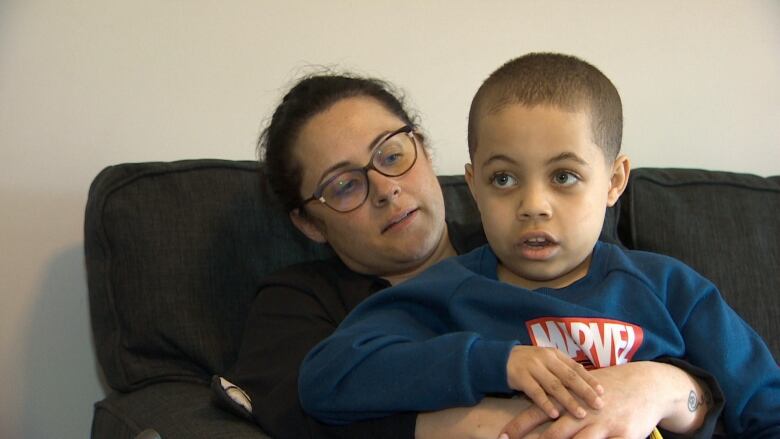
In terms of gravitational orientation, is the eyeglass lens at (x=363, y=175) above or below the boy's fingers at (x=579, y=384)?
above

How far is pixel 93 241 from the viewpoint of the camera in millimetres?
1635

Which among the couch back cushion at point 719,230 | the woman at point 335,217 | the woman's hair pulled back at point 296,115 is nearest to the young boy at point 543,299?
the woman at point 335,217

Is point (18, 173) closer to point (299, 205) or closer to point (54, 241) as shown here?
point (54, 241)

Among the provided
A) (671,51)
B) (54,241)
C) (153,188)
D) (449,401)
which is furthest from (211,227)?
(671,51)

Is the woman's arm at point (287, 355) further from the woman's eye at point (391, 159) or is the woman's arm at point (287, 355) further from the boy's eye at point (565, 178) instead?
the boy's eye at point (565, 178)

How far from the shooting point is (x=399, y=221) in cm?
157

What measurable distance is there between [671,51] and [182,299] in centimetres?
171

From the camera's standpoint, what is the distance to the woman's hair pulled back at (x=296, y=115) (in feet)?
5.47

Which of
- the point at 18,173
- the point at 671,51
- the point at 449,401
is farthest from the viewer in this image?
the point at 671,51

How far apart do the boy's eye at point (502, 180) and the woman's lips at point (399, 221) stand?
1.13 ft

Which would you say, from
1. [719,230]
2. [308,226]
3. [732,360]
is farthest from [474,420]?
[719,230]

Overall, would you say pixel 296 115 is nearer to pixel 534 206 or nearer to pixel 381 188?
pixel 381 188

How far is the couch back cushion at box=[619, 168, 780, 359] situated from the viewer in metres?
1.92

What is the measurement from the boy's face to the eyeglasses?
353 millimetres
